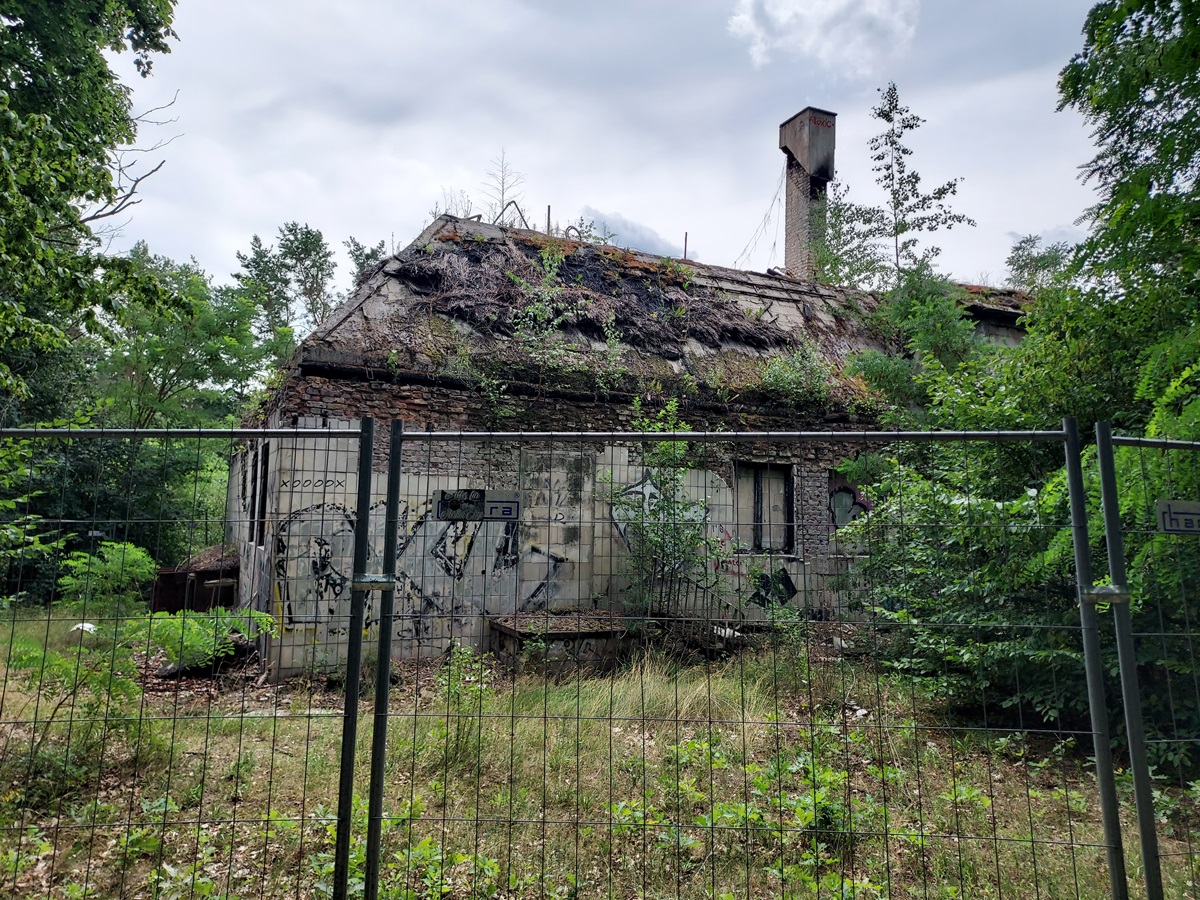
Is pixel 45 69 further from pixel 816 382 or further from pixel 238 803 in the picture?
pixel 816 382

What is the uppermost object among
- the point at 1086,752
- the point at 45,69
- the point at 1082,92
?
the point at 45,69

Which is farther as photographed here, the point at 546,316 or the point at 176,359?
the point at 176,359

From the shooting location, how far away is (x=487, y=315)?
442 inches

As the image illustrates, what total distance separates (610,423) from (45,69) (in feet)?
30.1

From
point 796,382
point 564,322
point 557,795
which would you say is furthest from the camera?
point 796,382

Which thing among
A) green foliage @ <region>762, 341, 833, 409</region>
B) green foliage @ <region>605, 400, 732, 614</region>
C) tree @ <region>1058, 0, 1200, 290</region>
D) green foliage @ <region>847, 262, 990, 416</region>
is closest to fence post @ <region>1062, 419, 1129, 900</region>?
green foliage @ <region>605, 400, 732, 614</region>

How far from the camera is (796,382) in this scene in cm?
1238

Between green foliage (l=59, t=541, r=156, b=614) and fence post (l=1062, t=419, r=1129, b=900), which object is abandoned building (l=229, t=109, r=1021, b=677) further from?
fence post (l=1062, t=419, r=1129, b=900)

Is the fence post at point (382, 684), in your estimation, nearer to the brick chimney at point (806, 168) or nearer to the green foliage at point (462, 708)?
the green foliage at point (462, 708)

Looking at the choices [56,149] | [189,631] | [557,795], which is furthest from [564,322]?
[557,795]

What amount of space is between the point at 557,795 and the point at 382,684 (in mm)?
2056

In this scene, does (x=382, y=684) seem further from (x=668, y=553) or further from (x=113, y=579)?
(x=668, y=553)

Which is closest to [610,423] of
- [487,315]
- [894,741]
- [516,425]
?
[516,425]

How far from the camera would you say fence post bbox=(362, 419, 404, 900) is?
3.03 m
